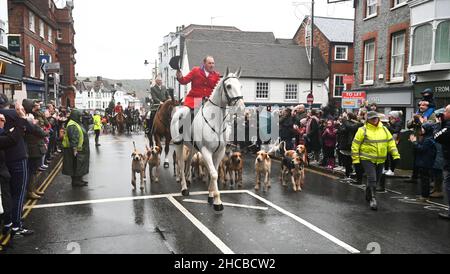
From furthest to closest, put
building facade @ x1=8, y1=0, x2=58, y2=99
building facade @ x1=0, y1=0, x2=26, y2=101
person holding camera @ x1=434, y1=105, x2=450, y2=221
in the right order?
building facade @ x1=8, y1=0, x2=58, y2=99 < building facade @ x1=0, y1=0, x2=26, y2=101 < person holding camera @ x1=434, y1=105, x2=450, y2=221

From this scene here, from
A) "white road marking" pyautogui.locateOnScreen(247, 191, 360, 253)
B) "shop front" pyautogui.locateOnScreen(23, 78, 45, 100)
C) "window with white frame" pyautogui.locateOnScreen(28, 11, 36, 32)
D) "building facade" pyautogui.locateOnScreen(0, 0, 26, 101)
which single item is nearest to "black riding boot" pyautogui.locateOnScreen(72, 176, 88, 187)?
"white road marking" pyautogui.locateOnScreen(247, 191, 360, 253)

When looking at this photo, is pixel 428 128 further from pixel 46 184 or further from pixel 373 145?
pixel 46 184

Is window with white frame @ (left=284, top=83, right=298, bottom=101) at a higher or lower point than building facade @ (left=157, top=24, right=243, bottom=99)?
lower

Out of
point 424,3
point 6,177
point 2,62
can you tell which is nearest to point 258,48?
point 424,3

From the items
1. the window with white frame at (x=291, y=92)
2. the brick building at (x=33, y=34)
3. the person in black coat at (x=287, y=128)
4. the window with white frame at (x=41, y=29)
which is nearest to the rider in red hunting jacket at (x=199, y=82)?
the person in black coat at (x=287, y=128)

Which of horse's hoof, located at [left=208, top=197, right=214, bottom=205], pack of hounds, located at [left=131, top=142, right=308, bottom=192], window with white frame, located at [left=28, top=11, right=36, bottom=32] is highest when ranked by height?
window with white frame, located at [left=28, top=11, right=36, bottom=32]

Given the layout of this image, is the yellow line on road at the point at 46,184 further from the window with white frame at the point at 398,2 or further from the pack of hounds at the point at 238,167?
the window with white frame at the point at 398,2

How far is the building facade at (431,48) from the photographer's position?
17.2 metres

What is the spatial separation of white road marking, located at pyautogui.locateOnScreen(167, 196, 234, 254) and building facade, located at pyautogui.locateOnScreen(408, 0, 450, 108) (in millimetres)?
14383

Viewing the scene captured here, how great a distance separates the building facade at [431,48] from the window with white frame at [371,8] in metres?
3.87

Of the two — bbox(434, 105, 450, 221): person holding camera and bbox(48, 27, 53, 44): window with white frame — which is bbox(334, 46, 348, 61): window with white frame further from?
bbox(434, 105, 450, 221): person holding camera

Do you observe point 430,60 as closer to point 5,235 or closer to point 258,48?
point 5,235

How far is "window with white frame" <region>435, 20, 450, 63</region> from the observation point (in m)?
17.2

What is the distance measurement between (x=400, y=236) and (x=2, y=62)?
1602cm
